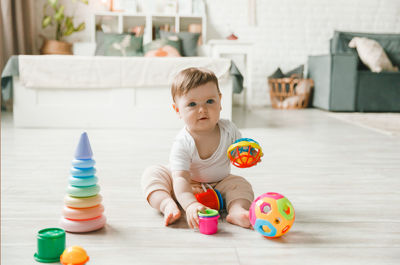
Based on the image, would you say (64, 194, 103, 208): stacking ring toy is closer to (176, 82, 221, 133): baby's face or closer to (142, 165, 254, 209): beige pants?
(142, 165, 254, 209): beige pants

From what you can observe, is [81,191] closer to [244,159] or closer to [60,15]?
[244,159]

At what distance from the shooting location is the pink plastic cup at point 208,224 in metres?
1.11

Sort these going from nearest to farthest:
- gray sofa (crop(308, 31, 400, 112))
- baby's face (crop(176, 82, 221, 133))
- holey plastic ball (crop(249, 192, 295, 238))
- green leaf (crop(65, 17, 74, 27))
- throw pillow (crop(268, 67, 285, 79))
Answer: holey plastic ball (crop(249, 192, 295, 238)) → baby's face (crop(176, 82, 221, 133)) → gray sofa (crop(308, 31, 400, 112)) → green leaf (crop(65, 17, 74, 27)) → throw pillow (crop(268, 67, 285, 79))

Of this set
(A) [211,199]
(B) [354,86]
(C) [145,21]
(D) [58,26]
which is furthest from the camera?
(C) [145,21]

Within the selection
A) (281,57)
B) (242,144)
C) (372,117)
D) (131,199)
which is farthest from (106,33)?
(242,144)

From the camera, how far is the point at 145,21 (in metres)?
4.84

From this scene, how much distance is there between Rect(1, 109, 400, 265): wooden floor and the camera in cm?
100

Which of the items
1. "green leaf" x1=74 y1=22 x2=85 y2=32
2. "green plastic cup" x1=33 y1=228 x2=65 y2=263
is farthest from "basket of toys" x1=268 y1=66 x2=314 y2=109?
"green plastic cup" x1=33 y1=228 x2=65 y2=263

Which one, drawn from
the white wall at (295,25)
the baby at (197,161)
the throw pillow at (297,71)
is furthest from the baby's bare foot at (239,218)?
the white wall at (295,25)

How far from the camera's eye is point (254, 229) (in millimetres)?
1154

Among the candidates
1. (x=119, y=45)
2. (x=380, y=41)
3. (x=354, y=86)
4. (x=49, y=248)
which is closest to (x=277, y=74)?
(x=354, y=86)

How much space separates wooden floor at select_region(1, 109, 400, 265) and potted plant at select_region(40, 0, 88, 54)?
1784 mm

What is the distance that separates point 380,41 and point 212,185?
402cm

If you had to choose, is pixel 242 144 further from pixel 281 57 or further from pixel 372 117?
pixel 281 57
